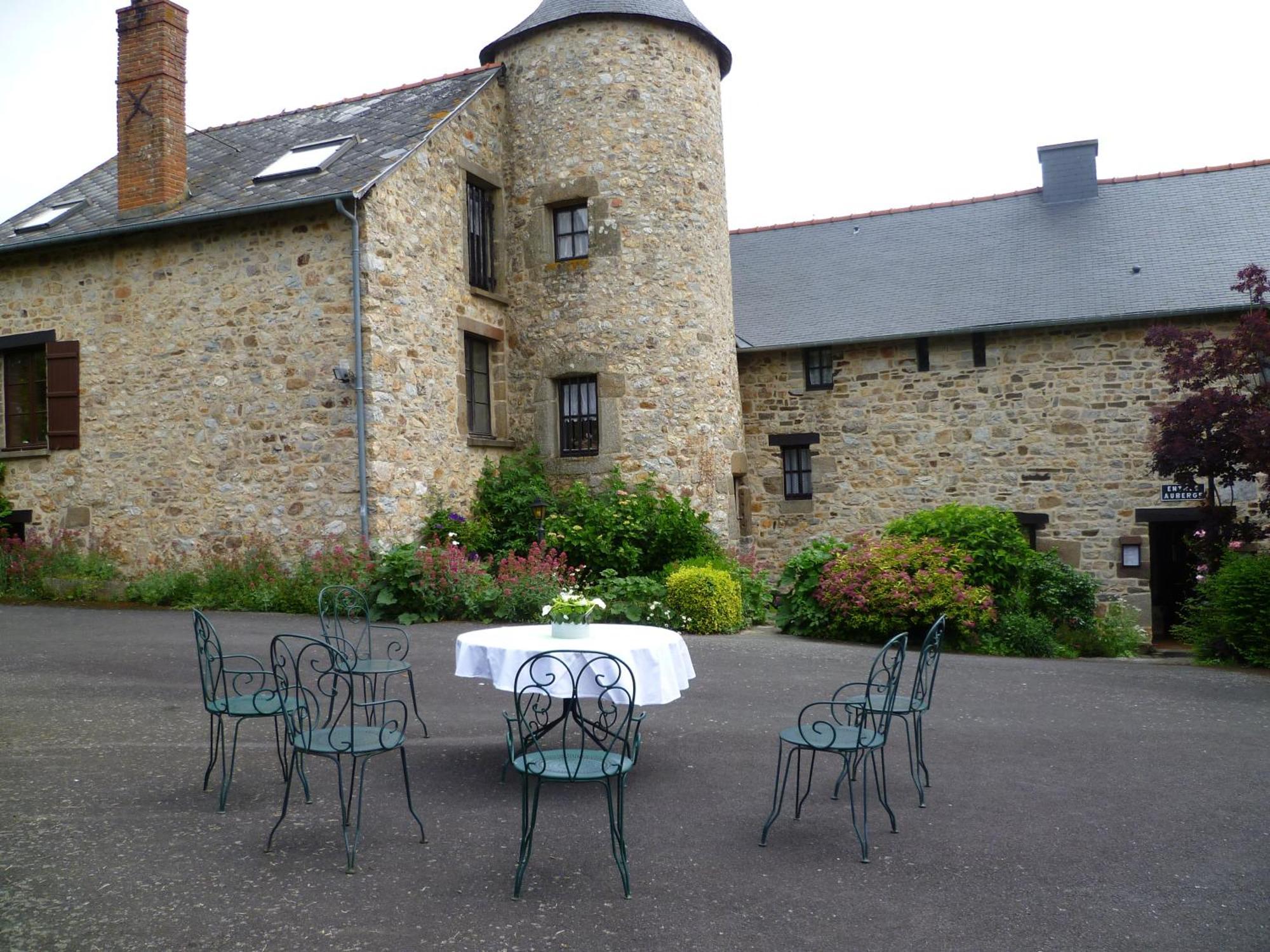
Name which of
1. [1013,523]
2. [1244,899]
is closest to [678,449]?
[1013,523]

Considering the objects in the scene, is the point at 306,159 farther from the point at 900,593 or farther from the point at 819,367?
the point at 900,593

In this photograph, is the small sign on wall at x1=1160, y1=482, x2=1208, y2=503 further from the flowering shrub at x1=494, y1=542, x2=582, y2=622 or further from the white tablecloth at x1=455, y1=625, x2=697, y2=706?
the white tablecloth at x1=455, y1=625, x2=697, y2=706

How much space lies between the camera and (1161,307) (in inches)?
529

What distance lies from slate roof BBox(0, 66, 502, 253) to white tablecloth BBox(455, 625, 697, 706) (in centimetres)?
707

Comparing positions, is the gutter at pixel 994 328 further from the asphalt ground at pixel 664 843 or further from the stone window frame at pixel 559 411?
the asphalt ground at pixel 664 843

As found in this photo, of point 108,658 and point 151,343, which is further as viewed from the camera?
point 151,343

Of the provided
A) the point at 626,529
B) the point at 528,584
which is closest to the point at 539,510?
the point at 626,529

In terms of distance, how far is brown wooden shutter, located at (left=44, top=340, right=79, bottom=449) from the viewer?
40.9 ft

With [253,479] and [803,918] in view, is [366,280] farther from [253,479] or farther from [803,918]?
[803,918]

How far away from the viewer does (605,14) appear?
12891 millimetres

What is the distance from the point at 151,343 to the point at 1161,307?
42.1 feet

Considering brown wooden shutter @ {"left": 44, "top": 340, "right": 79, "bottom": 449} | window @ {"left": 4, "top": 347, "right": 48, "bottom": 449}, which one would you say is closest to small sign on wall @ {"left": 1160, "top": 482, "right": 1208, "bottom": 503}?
brown wooden shutter @ {"left": 44, "top": 340, "right": 79, "bottom": 449}

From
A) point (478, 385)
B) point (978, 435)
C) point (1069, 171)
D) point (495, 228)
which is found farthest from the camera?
point (1069, 171)

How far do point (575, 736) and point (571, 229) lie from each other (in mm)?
8713
